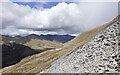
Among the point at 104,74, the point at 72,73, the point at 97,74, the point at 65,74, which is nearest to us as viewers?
the point at 104,74

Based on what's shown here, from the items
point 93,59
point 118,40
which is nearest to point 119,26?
point 118,40

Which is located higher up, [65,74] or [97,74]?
[97,74]

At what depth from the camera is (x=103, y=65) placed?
12750mm

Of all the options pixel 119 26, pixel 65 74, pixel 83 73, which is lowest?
pixel 65 74

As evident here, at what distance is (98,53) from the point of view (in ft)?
53.7

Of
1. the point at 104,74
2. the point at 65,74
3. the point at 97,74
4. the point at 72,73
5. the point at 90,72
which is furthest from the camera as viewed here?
the point at 65,74

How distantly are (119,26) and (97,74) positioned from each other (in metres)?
12.7

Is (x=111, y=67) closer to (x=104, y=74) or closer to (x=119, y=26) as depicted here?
(x=104, y=74)

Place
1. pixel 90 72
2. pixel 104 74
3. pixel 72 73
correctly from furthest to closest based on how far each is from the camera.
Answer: pixel 72 73 < pixel 90 72 < pixel 104 74

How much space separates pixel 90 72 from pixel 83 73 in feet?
4.25

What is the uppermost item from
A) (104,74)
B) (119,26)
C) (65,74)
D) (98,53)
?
(119,26)

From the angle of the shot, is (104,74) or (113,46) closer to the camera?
(104,74)

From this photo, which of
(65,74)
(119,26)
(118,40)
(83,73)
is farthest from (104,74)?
(119,26)

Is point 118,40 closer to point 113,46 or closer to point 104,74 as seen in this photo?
point 113,46
